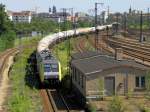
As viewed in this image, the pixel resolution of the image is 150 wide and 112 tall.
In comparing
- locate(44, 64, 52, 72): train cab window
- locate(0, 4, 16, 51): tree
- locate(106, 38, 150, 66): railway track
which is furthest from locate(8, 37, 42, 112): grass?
locate(0, 4, 16, 51): tree

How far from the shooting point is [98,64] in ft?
121

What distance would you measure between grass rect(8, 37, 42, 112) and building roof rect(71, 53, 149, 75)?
12.8 feet

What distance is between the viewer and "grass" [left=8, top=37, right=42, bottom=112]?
3196 cm

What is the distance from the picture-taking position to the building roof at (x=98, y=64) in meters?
34.0

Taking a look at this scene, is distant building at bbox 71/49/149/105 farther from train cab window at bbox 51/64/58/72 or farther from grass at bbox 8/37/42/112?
train cab window at bbox 51/64/58/72

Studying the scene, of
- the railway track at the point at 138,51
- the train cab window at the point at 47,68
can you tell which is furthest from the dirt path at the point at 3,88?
the railway track at the point at 138,51

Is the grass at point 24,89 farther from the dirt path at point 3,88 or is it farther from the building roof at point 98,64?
the building roof at point 98,64

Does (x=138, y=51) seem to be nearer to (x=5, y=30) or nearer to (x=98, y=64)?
(x=98, y=64)

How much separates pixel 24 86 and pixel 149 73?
39.0ft

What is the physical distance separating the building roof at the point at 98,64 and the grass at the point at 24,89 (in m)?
3.91

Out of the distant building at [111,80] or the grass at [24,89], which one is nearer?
the grass at [24,89]

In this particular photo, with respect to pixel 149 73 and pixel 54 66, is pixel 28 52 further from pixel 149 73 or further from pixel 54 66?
pixel 149 73

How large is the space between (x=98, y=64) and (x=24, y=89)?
6.63 meters

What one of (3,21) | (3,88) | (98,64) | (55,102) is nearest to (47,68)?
(3,88)
